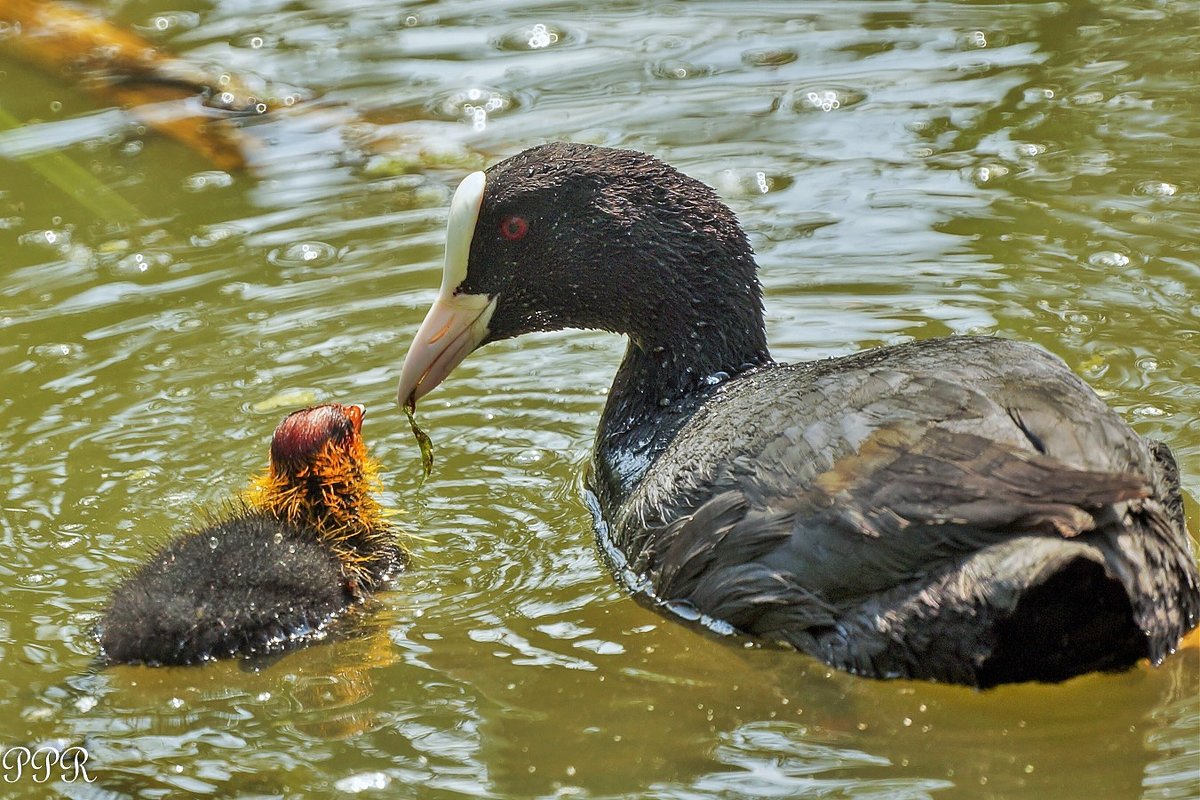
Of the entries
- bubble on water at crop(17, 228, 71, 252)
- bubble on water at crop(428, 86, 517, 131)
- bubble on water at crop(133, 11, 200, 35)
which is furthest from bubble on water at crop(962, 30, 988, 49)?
bubble on water at crop(17, 228, 71, 252)

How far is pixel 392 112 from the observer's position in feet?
23.7

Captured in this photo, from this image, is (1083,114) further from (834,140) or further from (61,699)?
(61,699)

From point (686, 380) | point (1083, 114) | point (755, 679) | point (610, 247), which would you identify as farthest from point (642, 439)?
point (1083, 114)

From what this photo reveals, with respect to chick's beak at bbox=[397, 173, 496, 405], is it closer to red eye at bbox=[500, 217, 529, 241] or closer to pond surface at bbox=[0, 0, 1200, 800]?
red eye at bbox=[500, 217, 529, 241]

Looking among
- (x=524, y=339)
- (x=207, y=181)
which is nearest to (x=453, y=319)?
(x=524, y=339)

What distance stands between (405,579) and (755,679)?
1.11m

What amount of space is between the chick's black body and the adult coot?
0.68 metres

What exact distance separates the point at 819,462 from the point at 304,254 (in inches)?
119

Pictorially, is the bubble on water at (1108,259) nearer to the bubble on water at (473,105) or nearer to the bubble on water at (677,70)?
the bubble on water at (677,70)

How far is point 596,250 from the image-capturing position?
181 inches

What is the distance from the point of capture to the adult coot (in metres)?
3.31

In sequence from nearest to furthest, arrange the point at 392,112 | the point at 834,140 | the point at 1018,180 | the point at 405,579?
the point at 405,579 < the point at 1018,180 < the point at 834,140 < the point at 392,112

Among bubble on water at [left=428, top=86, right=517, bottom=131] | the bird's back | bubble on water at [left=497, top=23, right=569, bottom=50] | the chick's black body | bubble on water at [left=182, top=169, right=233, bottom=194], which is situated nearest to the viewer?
the bird's back

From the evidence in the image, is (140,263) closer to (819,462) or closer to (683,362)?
(683,362)
